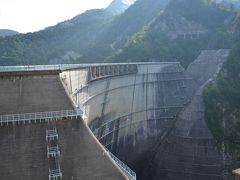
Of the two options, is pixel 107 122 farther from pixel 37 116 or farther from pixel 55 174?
pixel 55 174

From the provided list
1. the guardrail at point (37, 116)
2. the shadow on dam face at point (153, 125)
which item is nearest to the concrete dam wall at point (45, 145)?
the guardrail at point (37, 116)

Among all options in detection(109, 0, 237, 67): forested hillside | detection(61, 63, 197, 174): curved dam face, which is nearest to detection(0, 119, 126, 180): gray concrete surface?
detection(61, 63, 197, 174): curved dam face

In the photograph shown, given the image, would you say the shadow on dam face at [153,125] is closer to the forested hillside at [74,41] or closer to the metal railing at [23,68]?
the metal railing at [23,68]

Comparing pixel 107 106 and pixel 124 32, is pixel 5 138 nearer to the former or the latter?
pixel 107 106

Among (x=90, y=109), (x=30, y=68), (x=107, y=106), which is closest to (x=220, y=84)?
(x=107, y=106)

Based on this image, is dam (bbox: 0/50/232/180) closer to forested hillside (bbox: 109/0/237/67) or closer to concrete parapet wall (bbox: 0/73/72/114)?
concrete parapet wall (bbox: 0/73/72/114)

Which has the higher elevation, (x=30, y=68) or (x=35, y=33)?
(x=35, y=33)
